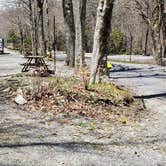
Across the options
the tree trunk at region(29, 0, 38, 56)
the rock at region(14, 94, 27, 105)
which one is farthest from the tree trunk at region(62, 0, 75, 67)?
the rock at region(14, 94, 27, 105)

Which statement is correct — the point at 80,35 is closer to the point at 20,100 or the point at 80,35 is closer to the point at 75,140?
the point at 20,100

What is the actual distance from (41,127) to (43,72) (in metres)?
7.10

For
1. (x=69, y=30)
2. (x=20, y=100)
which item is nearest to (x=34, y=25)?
(x=69, y=30)

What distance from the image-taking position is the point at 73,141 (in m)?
7.98

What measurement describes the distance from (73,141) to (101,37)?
5.88 meters

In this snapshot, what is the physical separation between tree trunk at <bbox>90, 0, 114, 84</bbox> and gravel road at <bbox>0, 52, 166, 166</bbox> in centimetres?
349

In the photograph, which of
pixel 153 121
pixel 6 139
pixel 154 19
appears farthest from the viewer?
pixel 154 19

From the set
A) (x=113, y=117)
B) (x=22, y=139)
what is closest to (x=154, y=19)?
(x=113, y=117)

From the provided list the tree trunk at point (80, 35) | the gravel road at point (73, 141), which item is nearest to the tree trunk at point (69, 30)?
the tree trunk at point (80, 35)

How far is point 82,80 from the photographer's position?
1234cm

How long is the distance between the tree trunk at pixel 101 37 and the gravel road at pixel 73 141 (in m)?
3.49

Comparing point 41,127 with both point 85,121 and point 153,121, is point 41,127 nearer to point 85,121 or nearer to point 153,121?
point 85,121

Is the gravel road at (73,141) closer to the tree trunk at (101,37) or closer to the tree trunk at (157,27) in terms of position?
the tree trunk at (101,37)

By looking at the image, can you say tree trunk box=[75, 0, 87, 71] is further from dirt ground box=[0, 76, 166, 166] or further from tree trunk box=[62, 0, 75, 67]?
dirt ground box=[0, 76, 166, 166]
